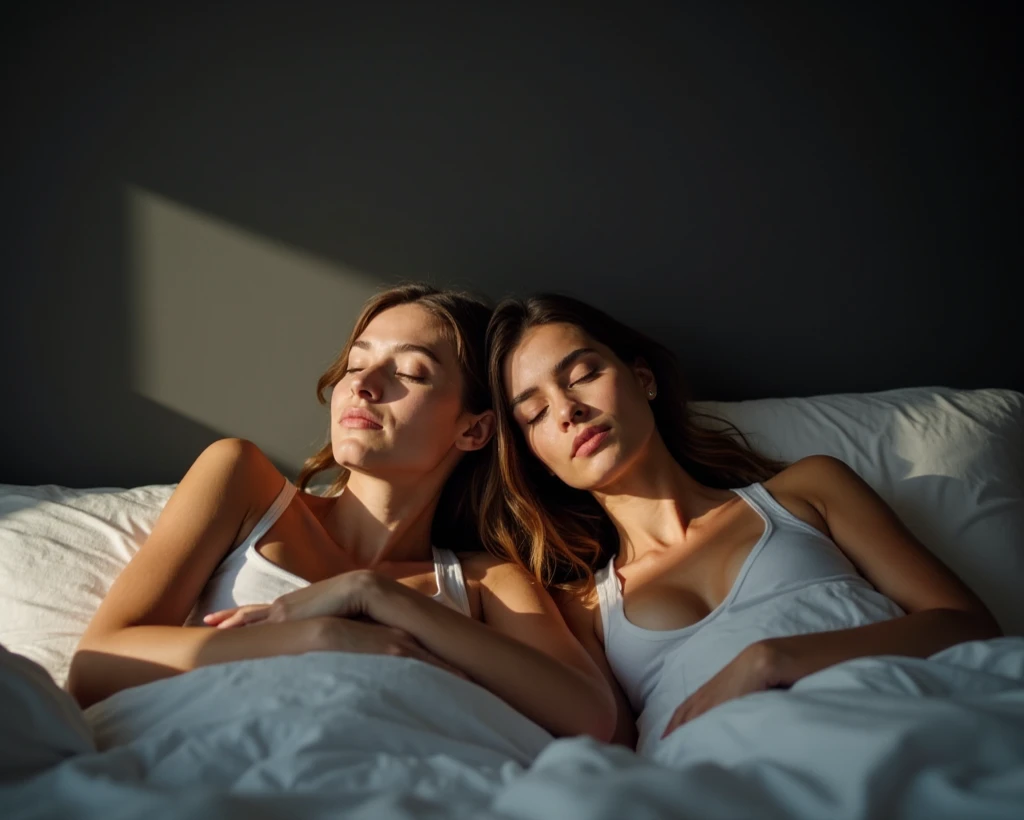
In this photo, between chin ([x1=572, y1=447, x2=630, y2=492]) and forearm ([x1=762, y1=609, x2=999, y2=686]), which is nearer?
forearm ([x1=762, y1=609, x2=999, y2=686])

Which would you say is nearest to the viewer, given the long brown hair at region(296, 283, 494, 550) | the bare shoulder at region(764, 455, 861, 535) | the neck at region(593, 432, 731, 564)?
the bare shoulder at region(764, 455, 861, 535)

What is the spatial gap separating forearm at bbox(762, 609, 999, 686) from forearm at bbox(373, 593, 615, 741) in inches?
13.0

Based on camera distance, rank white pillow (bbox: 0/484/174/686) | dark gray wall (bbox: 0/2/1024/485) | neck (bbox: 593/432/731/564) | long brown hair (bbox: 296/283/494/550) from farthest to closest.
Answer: dark gray wall (bbox: 0/2/1024/485), long brown hair (bbox: 296/283/494/550), neck (bbox: 593/432/731/564), white pillow (bbox: 0/484/174/686)

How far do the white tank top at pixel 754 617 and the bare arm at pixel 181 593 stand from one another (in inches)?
24.2

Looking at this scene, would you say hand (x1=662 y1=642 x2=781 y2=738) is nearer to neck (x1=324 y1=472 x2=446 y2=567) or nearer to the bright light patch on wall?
neck (x1=324 y1=472 x2=446 y2=567)

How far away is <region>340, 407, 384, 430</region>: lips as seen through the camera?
175cm

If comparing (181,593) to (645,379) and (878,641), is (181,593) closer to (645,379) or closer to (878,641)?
(645,379)

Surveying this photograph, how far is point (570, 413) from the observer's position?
1744 mm

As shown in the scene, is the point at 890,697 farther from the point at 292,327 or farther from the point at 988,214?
the point at 988,214

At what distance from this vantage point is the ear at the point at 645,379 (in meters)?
1.96

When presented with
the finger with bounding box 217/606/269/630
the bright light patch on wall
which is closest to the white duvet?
the finger with bounding box 217/606/269/630

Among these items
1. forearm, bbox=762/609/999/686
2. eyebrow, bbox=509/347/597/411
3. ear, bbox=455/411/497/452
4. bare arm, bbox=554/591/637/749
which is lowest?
bare arm, bbox=554/591/637/749

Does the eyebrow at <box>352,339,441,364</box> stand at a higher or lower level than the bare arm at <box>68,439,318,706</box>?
higher

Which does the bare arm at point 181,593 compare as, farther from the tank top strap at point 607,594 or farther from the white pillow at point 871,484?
the tank top strap at point 607,594
